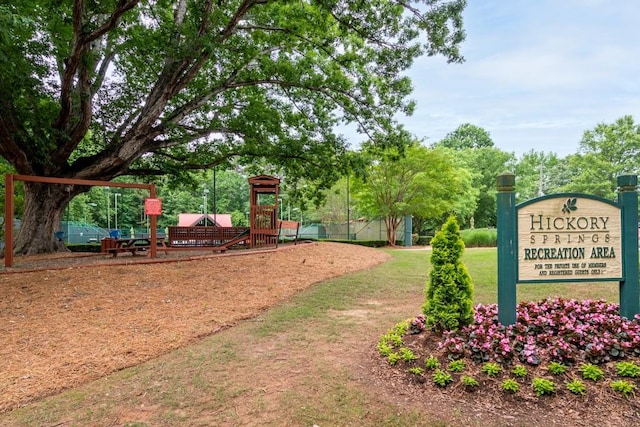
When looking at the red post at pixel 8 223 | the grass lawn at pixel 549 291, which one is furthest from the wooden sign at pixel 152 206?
the grass lawn at pixel 549 291

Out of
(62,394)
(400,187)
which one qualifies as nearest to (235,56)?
(62,394)

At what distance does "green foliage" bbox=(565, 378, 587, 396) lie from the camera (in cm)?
262

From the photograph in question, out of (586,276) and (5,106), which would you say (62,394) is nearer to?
(586,276)

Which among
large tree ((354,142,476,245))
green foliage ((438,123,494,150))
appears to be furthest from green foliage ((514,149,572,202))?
large tree ((354,142,476,245))

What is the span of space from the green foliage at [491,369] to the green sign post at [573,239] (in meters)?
0.89

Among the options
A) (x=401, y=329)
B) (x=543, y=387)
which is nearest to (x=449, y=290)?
(x=401, y=329)

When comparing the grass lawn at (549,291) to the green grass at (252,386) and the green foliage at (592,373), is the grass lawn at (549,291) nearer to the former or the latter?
the green grass at (252,386)

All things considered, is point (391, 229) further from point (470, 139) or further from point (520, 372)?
point (470, 139)

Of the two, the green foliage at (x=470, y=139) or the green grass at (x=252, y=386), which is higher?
the green foliage at (x=470, y=139)

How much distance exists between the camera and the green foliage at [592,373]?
8.98 feet

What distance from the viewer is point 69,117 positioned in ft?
32.2

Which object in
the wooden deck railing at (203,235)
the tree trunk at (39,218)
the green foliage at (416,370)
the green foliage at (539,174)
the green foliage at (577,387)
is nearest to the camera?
the green foliage at (577,387)

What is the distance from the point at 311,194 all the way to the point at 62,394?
38.6ft

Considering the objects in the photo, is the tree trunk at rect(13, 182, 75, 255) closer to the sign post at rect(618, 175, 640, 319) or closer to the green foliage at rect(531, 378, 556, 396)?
the green foliage at rect(531, 378, 556, 396)
